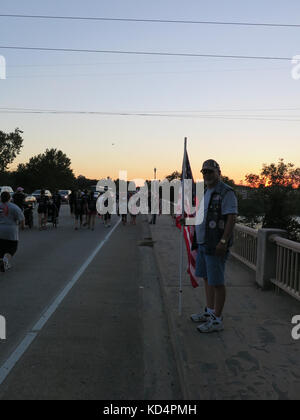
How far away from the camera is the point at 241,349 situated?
4.46 metres

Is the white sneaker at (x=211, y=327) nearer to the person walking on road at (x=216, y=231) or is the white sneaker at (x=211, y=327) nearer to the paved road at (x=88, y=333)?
the person walking on road at (x=216, y=231)

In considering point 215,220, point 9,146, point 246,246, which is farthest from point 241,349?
point 9,146

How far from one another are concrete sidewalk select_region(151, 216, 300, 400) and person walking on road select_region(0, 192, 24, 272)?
3832 mm

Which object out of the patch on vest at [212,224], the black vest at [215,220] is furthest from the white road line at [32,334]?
the patch on vest at [212,224]

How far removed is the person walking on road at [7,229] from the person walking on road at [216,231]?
5.36 meters

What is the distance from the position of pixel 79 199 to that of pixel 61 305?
42.0 ft

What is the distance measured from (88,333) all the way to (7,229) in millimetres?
4510

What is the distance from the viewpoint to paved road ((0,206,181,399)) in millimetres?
3867

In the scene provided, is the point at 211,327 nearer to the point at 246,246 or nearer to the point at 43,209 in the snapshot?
the point at 246,246

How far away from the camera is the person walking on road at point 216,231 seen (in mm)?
4699

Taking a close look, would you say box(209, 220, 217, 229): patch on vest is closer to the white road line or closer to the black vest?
the black vest

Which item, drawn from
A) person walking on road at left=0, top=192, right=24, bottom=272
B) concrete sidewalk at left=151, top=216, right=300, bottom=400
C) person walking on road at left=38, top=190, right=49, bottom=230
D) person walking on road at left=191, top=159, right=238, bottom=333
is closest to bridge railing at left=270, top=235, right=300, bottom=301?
concrete sidewalk at left=151, top=216, right=300, bottom=400
